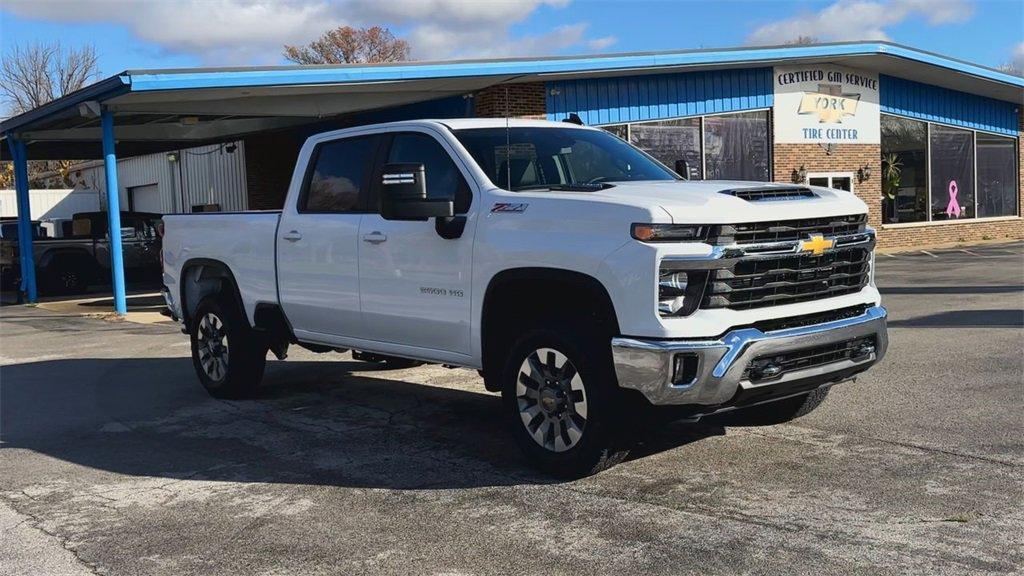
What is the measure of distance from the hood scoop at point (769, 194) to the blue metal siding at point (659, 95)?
1380 cm

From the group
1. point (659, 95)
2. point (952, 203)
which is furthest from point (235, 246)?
point (952, 203)

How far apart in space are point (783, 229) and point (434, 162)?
7.65ft

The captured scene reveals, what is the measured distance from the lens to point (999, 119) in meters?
28.8

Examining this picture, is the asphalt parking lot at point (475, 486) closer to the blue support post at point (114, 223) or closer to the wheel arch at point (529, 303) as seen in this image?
the wheel arch at point (529, 303)

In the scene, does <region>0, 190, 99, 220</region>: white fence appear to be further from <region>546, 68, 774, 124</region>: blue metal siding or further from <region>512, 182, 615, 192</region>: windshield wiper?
<region>512, 182, 615, 192</region>: windshield wiper

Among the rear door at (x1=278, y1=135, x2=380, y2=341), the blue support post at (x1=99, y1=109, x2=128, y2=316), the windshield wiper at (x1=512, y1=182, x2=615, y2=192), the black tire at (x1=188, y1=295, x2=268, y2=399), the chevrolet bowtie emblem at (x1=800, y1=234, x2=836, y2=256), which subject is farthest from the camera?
the blue support post at (x1=99, y1=109, x2=128, y2=316)

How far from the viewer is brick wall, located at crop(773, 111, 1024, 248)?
2391 centimetres

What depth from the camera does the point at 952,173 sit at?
27.8 m

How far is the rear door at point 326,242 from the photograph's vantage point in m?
6.83

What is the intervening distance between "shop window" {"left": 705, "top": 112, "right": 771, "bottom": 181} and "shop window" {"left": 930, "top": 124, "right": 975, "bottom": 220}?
6641mm

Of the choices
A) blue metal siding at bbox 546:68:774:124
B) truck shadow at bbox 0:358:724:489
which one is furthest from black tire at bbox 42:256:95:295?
truck shadow at bbox 0:358:724:489

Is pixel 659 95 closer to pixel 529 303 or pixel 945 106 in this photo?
A: pixel 945 106

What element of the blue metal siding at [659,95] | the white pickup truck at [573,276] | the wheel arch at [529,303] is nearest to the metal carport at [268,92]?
the blue metal siding at [659,95]

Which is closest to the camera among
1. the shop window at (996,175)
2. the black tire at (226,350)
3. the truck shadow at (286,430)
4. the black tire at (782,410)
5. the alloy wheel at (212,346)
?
the truck shadow at (286,430)
